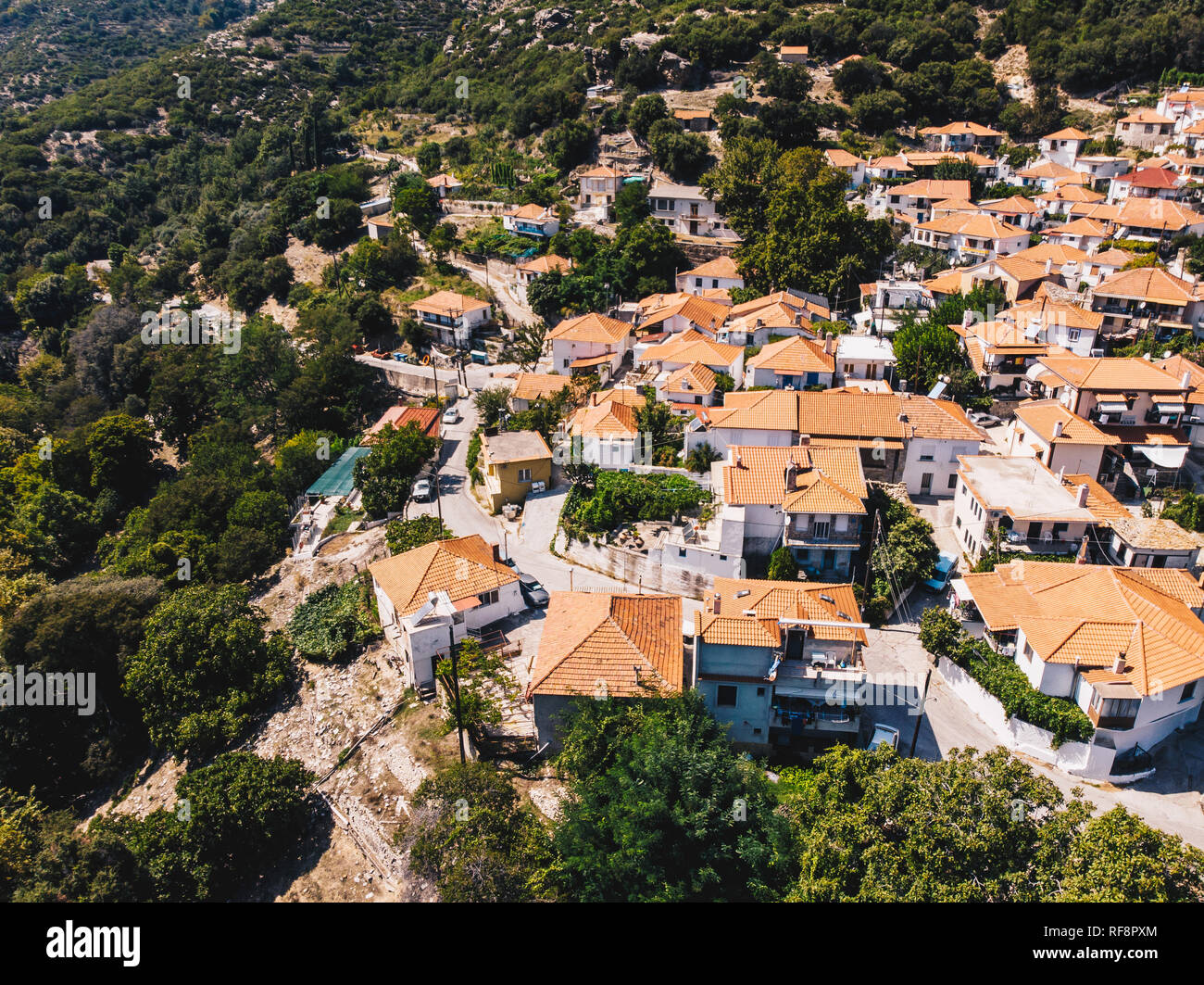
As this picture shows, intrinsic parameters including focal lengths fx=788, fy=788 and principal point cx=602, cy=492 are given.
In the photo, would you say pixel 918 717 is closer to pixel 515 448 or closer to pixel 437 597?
pixel 437 597

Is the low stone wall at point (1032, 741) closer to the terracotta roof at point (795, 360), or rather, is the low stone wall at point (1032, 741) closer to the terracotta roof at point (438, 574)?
the terracotta roof at point (438, 574)

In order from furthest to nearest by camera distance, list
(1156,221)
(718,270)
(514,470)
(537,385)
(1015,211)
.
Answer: (1015,211)
(718,270)
(1156,221)
(537,385)
(514,470)

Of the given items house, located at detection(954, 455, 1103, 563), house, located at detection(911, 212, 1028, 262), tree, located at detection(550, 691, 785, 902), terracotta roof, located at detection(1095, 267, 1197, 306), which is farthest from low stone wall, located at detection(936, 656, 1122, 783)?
house, located at detection(911, 212, 1028, 262)

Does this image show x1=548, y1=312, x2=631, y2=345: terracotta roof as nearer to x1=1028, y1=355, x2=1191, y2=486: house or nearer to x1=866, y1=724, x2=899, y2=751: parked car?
x1=1028, y1=355, x2=1191, y2=486: house

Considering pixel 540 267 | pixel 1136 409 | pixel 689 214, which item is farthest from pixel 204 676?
pixel 689 214

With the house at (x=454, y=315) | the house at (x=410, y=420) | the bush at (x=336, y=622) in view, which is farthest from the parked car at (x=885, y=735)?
the house at (x=454, y=315)

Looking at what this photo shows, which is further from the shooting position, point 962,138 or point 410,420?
point 962,138
